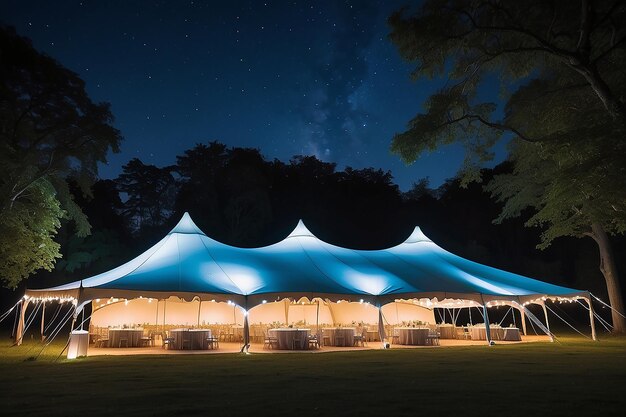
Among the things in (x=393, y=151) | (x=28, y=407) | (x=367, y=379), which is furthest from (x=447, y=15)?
(x=28, y=407)

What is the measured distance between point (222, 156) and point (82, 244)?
9.81 meters

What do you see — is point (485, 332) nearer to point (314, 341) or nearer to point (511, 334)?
point (511, 334)

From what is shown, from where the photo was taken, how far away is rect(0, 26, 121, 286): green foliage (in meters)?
14.6

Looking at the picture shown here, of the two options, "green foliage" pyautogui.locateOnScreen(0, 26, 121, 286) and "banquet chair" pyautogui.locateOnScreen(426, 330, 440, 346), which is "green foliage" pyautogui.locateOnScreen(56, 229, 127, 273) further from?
"banquet chair" pyautogui.locateOnScreen(426, 330, 440, 346)

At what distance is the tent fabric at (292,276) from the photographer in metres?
11.4

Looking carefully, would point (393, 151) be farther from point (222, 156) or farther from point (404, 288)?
point (222, 156)

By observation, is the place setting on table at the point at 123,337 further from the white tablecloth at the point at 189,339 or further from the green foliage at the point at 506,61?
the green foliage at the point at 506,61

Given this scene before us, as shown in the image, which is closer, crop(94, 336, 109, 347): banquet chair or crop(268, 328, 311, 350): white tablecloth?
crop(268, 328, 311, 350): white tablecloth

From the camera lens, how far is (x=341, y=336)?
13.5 metres

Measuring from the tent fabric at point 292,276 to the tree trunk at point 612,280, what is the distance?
15.3 feet

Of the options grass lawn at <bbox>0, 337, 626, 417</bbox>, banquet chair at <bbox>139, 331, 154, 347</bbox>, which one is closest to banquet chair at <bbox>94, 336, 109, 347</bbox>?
banquet chair at <bbox>139, 331, 154, 347</bbox>

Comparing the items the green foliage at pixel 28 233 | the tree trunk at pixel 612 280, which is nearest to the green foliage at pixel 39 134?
the green foliage at pixel 28 233

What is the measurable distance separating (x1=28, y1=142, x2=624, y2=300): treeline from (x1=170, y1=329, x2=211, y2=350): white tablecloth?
50.8ft

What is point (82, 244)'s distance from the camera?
87.6ft
